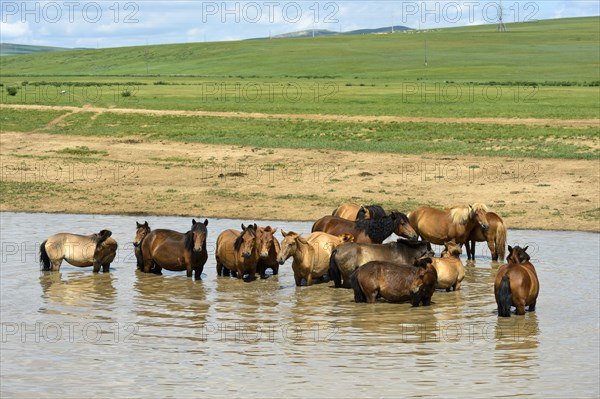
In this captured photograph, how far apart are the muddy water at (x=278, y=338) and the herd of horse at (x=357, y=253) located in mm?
282

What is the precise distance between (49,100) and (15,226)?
3406cm

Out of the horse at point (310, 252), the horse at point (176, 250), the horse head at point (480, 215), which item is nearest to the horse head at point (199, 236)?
the horse at point (176, 250)

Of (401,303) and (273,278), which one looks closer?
(401,303)

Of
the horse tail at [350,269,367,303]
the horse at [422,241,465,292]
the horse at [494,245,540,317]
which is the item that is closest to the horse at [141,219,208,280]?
the horse tail at [350,269,367,303]

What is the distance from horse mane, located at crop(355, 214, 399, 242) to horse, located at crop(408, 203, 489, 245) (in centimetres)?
191

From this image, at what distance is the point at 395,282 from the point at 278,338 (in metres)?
2.61

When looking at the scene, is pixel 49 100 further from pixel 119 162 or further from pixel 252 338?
pixel 252 338

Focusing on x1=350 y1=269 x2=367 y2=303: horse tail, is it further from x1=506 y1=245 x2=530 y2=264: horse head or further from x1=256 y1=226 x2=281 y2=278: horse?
x1=506 y1=245 x2=530 y2=264: horse head

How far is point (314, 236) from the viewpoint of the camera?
58.2 feet

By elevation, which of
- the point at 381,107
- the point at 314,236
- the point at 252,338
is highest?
the point at 381,107

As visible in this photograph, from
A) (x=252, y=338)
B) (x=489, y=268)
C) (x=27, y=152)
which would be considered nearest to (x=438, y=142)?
(x=27, y=152)

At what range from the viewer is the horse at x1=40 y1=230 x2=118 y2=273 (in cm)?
1872

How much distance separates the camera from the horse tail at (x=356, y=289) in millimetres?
15719

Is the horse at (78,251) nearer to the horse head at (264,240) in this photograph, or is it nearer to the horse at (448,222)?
the horse head at (264,240)
